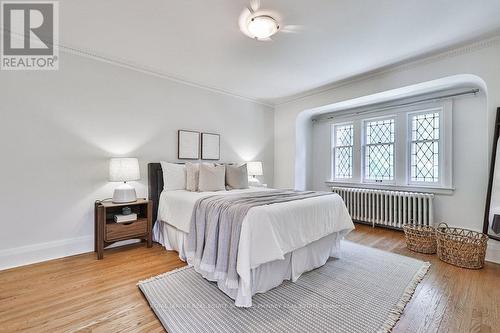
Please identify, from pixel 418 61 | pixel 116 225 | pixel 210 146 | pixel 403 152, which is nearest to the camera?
pixel 116 225

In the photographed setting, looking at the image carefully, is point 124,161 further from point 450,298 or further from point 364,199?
point 364,199

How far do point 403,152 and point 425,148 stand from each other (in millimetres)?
301

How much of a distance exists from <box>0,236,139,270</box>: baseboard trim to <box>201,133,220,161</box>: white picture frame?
1985 mm

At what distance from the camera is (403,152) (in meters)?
3.88

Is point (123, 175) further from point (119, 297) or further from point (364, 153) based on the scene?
point (364, 153)

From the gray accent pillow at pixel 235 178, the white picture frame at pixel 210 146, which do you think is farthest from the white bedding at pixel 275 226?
the white picture frame at pixel 210 146

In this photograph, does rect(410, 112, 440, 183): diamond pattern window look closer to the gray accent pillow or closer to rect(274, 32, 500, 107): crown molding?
rect(274, 32, 500, 107): crown molding

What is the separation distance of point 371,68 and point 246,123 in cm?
234

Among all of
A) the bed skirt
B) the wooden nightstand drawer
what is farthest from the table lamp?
the bed skirt

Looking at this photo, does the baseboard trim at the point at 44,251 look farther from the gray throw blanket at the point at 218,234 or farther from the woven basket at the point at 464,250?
the woven basket at the point at 464,250

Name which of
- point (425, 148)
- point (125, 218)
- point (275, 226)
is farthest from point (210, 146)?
point (425, 148)

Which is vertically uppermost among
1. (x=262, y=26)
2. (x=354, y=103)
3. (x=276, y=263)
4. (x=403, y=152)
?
(x=262, y=26)

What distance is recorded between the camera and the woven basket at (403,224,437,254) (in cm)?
288

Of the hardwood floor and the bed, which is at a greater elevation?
the bed
